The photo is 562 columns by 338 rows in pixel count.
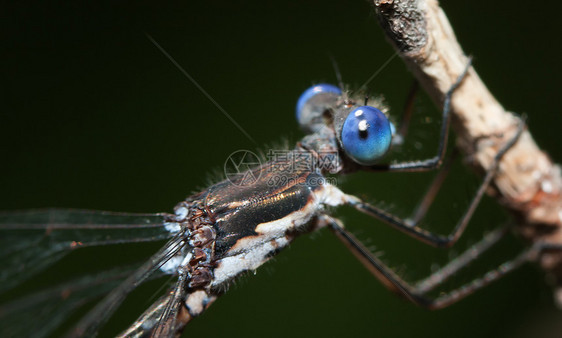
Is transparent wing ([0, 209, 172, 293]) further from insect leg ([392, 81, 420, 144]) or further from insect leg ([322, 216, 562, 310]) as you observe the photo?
insect leg ([392, 81, 420, 144])

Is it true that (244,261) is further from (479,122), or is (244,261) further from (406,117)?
(479,122)

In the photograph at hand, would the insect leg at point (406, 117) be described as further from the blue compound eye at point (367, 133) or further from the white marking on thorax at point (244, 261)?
the white marking on thorax at point (244, 261)

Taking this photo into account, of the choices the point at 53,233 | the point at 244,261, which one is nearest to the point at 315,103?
the point at 244,261

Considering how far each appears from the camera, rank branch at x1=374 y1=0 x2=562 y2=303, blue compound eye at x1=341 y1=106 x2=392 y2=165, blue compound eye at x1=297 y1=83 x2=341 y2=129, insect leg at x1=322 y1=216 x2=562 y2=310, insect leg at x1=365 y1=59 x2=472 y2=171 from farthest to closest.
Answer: blue compound eye at x1=297 y1=83 x2=341 y2=129 < insect leg at x1=322 y1=216 x2=562 y2=310 < blue compound eye at x1=341 y1=106 x2=392 y2=165 < insect leg at x1=365 y1=59 x2=472 y2=171 < branch at x1=374 y1=0 x2=562 y2=303

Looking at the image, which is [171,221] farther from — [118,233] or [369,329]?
[369,329]

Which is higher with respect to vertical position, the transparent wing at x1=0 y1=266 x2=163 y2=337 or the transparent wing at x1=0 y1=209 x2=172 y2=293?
the transparent wing at x1=0 y1=209 x2=172 y2=293

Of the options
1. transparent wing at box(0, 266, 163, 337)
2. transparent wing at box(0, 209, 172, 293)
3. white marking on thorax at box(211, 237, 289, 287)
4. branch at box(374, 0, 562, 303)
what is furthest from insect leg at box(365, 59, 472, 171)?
transparent wing at box(0, 266, 163, 337)

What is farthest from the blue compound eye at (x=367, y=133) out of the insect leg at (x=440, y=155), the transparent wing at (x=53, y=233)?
the transparent wing at (x=53, y=233)
